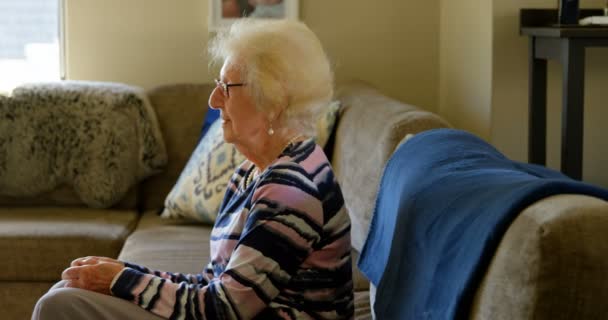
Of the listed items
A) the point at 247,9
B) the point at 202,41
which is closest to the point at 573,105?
the point at 247,9

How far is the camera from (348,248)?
1.81 meters

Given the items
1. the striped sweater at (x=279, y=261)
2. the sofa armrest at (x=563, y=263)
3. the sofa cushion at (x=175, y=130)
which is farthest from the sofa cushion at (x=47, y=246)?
the sofa armrest at (x=563, y=263)

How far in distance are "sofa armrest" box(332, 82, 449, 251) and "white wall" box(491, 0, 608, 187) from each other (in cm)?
42

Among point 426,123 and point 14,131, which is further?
point 14,131

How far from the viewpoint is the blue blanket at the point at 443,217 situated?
4.32 feet

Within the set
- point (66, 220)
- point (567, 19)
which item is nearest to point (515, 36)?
point (567, 19)

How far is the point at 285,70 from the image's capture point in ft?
6.00

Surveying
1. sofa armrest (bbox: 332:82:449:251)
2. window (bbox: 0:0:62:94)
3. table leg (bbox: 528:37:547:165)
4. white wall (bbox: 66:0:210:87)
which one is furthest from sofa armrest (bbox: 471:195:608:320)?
window (bbox: 0:0:62:94)

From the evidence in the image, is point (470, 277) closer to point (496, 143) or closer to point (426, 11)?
point (496, 143)

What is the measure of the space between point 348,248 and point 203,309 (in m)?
0.32

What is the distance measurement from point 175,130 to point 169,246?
0.87 meters

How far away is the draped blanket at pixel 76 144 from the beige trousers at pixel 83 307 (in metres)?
1.79

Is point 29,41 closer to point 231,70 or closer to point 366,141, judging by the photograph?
point 366,141

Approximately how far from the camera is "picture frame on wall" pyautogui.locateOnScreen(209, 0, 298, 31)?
3.83 metres
